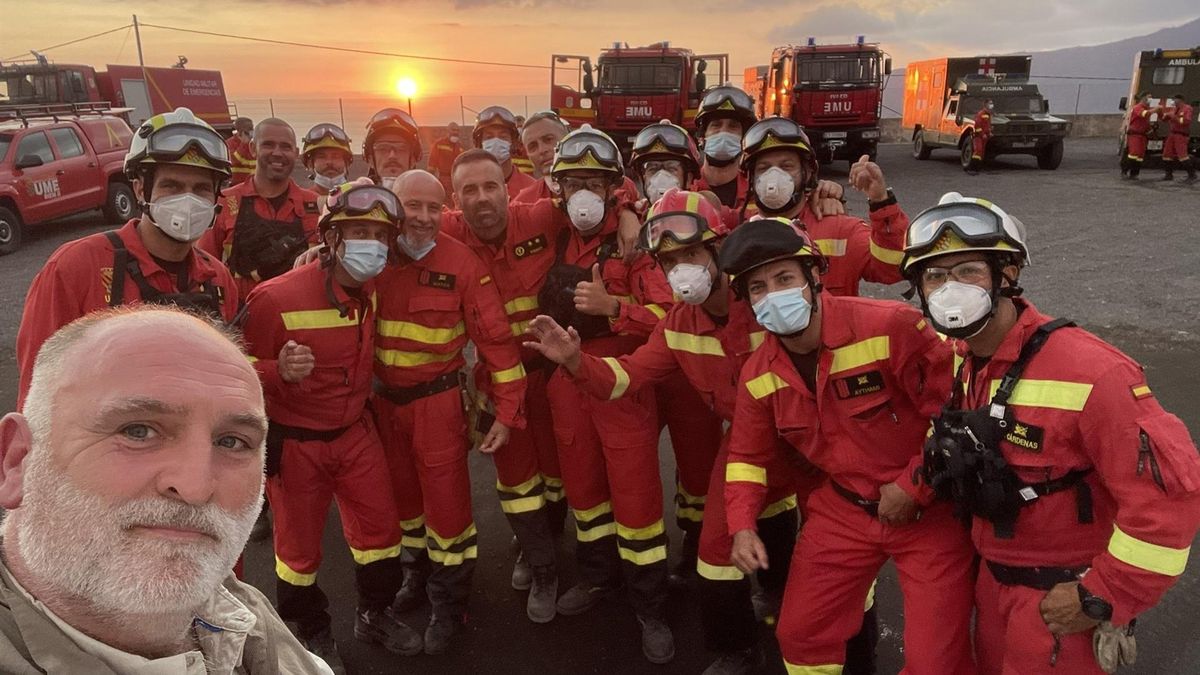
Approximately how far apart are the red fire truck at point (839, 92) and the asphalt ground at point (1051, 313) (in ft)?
5.38

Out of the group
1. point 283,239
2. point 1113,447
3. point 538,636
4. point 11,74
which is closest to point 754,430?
point 1113,447

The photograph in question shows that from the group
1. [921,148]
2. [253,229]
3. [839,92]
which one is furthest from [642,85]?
[253,229]

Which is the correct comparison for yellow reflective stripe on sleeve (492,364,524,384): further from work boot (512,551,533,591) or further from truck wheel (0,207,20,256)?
truck wheel (0,207,20,256)

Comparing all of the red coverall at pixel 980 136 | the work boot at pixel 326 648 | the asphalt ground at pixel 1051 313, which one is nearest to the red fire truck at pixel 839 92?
the asphalt ground at pixel 1051 313

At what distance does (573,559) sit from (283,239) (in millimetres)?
2953

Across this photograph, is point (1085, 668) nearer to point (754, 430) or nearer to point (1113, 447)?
point (1113, 447)

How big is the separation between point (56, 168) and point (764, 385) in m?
15.5

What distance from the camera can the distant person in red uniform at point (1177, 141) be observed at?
1659 centimetres

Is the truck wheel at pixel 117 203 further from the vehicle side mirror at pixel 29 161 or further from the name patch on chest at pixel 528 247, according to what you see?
the name patch on chest at pixel 528 247

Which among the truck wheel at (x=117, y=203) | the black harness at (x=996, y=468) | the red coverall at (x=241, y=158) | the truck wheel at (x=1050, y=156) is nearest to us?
the black harness at (x=996, y=468)

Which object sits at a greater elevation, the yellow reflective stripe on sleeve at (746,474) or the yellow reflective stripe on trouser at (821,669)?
the yellow reflective stripe on sleeve at (746,474)

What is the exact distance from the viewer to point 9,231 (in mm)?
13055

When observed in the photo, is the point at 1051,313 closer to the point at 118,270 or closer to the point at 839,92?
the point at 118,270

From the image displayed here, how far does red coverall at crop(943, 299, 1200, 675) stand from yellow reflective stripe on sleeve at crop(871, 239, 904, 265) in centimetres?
118
